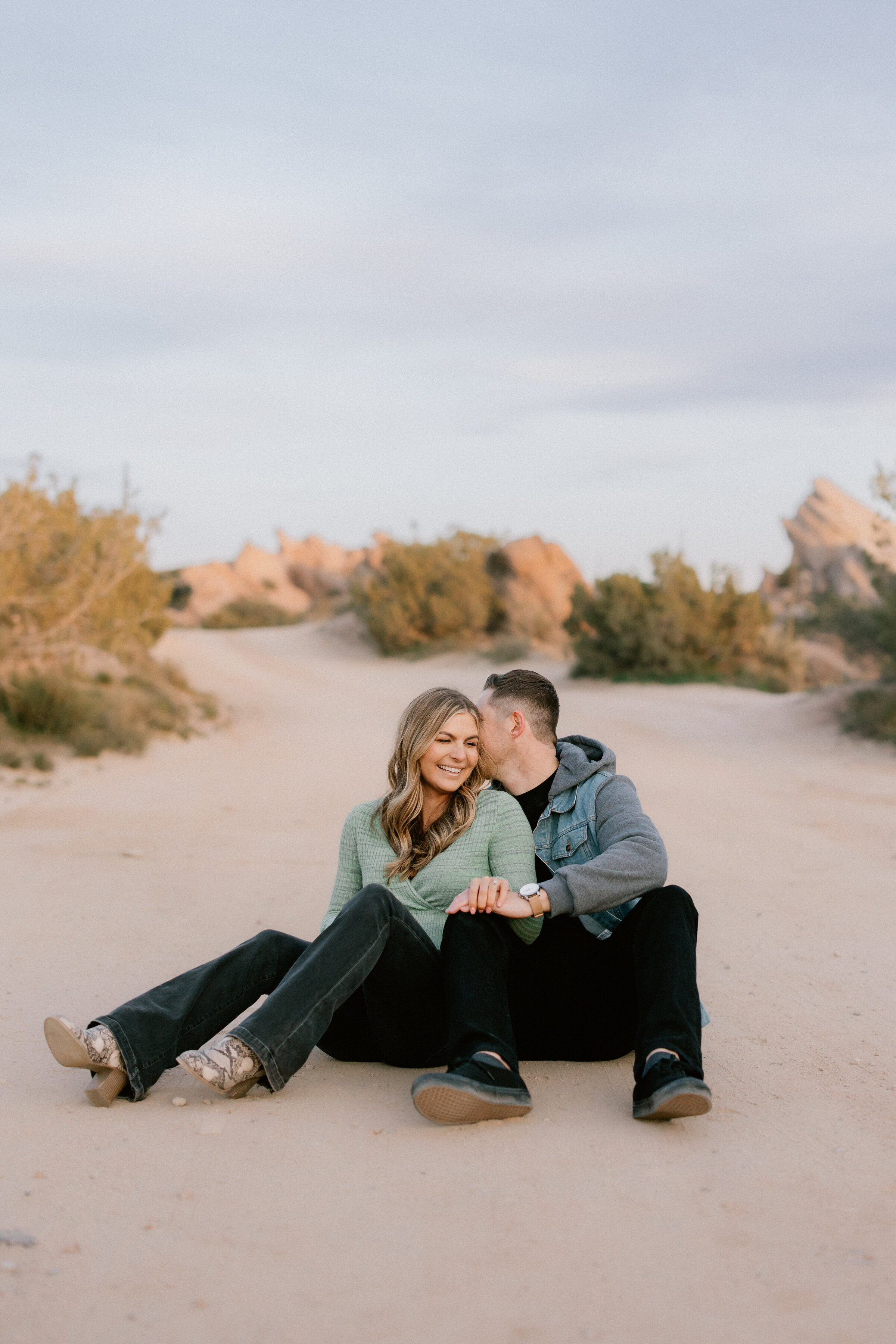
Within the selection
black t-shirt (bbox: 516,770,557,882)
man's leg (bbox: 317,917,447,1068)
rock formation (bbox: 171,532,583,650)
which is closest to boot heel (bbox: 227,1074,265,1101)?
man's leg (bbox: 317,917,447,1068)

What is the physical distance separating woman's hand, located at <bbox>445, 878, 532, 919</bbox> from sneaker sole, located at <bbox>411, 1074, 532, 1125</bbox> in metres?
0.50

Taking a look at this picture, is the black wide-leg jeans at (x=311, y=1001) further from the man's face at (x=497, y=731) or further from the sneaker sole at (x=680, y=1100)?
the man's face at (x=497, y=731)

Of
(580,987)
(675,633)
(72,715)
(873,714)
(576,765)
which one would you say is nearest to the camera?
(580,987)

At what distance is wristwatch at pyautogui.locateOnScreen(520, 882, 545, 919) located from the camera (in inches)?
136

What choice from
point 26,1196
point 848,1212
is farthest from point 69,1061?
point 848,1212

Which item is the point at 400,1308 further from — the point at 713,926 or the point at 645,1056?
the point at 713,926

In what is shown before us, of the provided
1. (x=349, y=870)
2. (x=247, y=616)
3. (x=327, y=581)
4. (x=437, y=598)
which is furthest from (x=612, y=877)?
(x=327, y=581)

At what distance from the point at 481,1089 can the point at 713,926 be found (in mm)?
3127

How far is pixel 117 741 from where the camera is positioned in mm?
12477

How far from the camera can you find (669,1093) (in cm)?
309

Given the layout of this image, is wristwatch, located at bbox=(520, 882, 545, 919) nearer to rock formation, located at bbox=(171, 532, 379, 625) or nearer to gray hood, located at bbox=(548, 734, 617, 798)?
gray hood, located at bbox=(548, 734, 617, 798)

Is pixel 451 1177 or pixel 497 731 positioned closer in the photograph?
pixel 451 1177

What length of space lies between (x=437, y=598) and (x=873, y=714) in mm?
18763

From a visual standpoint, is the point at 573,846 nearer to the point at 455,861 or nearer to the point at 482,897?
the point at 455,861
